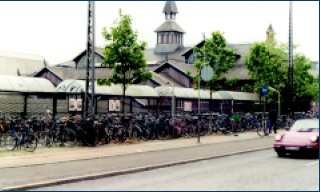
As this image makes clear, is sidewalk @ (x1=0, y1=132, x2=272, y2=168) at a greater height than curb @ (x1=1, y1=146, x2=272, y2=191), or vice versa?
sidewalk @ (x1=0, y1=132, x2=272, y2=168)

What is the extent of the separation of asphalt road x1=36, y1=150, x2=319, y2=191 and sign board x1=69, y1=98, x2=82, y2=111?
9587 mm

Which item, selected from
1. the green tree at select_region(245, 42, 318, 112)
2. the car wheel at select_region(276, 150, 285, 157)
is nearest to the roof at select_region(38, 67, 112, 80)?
the green tree at select_region(245, 42, 318, 112)

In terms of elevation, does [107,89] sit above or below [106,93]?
above

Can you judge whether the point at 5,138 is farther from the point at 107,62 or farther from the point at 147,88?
the point at 147,88

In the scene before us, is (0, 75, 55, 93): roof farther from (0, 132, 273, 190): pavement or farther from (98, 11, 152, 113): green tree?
(0, 132, 273, 190): pavement

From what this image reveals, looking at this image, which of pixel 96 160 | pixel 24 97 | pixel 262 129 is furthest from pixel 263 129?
pixel 96 160

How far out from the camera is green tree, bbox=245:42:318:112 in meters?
57.8

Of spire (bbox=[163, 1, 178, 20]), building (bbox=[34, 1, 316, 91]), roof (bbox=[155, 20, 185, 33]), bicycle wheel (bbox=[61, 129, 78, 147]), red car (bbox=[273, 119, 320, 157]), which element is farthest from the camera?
spire (bbox=[163, 1, 178, 20])

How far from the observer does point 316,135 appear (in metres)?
17.6

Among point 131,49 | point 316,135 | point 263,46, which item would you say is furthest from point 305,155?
point 263,46

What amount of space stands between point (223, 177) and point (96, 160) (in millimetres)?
4775

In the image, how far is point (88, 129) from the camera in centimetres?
2009

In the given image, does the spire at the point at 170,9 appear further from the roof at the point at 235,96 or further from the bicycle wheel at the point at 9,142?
the bicycle wheel at the point at 9,142

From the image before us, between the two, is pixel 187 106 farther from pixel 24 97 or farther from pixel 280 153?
pixel 280 153
